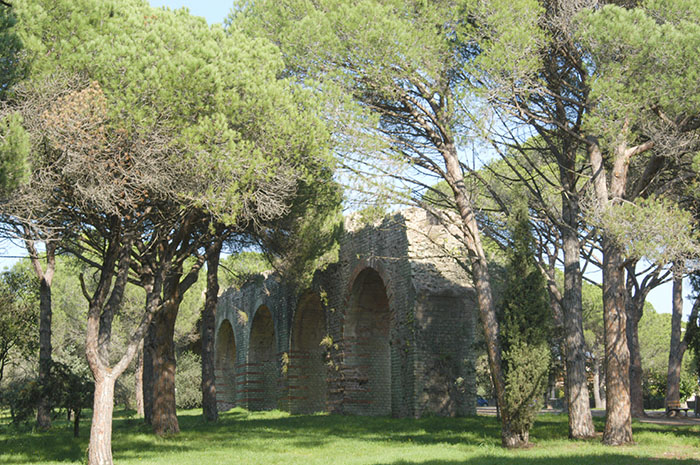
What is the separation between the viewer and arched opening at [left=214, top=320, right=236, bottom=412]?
1097 inches

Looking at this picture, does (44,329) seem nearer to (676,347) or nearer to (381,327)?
(381,327)

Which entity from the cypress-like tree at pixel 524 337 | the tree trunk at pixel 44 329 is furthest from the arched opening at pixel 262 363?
the cypress-like tree at pixel 524 337

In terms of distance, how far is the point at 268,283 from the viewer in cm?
2084

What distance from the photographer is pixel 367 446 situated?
9.53 m

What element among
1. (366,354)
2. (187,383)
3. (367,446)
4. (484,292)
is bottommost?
(367,446)

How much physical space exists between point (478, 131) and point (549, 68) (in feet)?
6.14

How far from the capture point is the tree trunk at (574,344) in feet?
32.3

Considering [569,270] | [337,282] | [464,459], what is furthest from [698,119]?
[337,282]

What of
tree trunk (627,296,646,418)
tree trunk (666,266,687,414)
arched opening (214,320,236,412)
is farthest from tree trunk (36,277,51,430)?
arched opening (214,320,236,412)

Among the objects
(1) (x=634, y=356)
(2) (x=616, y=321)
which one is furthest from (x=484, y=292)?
(1) (x=634, y=356)

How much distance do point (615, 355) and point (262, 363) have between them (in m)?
15.6

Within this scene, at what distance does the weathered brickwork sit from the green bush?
4441 millimetres

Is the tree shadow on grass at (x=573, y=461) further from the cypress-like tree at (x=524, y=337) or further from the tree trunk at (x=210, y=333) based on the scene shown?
the tree trunk at (x=210, y=333)

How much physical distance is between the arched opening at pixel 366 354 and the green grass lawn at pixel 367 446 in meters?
3.24
